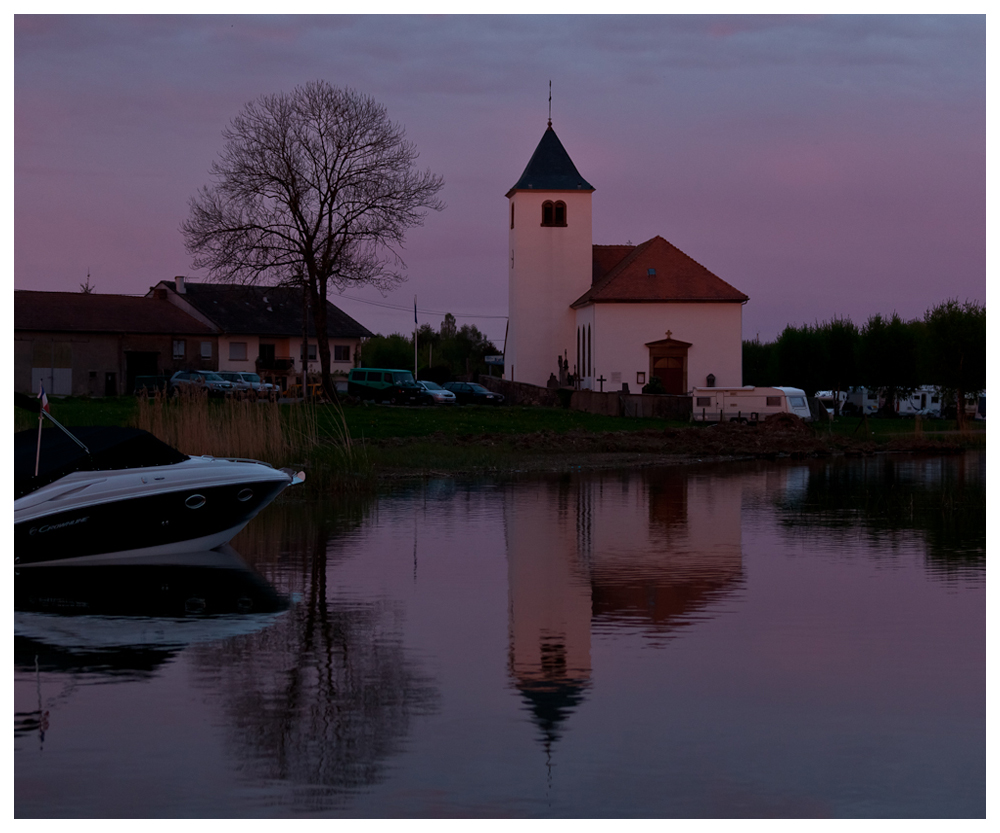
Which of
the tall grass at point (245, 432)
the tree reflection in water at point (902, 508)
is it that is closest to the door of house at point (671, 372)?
the tree reflection in water at point (902, 508)

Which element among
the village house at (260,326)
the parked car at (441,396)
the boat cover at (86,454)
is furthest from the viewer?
the village house at (260,326)

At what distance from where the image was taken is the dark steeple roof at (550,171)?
3157 inches

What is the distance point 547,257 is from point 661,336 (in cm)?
1032

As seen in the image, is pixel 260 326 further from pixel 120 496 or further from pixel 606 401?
pixel 120 496

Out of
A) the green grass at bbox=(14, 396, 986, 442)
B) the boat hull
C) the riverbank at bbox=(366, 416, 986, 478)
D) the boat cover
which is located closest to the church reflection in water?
the boat hull

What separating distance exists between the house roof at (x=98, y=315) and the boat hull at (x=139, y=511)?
6453 cm

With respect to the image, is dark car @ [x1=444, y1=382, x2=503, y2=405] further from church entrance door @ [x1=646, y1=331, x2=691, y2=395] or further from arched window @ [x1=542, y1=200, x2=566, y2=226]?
arched window @ [x1=542, y1=200, x2=566, y2=226]

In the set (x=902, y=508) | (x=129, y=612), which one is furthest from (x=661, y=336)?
(x=129, y=612)

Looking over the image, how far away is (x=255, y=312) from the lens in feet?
301

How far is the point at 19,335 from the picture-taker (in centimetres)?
7675

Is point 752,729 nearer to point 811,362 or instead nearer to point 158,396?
point 158,396

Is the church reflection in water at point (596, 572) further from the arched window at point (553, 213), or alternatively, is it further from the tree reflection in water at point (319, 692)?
the arched window at point (553, 213)

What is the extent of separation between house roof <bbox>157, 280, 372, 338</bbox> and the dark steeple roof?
18657 millimetres
